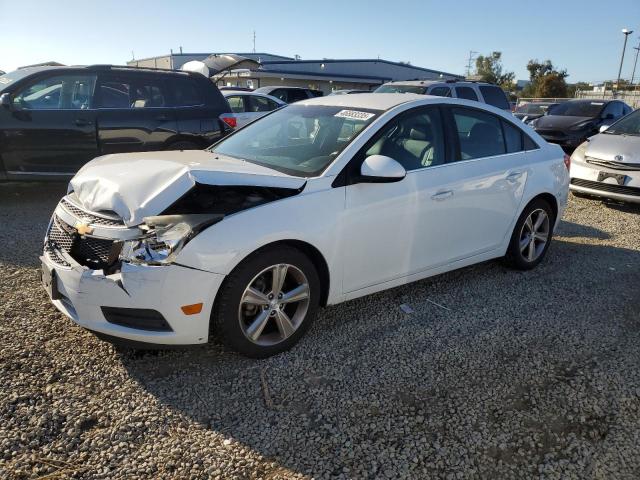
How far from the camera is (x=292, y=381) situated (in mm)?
2955

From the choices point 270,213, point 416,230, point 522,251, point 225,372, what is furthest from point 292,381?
point 522,251

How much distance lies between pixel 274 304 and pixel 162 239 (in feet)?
2.62

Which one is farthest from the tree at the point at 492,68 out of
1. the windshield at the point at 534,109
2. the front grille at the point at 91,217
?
the front grille at the point at 91,217

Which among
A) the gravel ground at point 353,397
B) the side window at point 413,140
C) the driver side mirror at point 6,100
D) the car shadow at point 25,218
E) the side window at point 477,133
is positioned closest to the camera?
the gravel ground at point 353,397

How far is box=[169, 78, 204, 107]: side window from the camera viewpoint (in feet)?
24.4

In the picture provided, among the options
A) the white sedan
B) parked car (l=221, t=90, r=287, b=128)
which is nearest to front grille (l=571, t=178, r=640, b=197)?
the white sedan

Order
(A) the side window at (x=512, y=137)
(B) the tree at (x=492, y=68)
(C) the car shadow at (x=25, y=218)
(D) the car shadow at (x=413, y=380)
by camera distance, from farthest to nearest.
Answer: (B) the tree at (x=492, y=68) → (C) the car shadow at (x=25, y=218) → (A) the side window at (x=512, y=137) → (D) the car shadow at (x=413, y=380)

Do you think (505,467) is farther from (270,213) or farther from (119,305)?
(119,305)

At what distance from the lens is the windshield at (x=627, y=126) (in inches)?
316

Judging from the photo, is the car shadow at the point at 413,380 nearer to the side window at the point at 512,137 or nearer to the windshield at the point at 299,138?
the windshield at the point at 299,138

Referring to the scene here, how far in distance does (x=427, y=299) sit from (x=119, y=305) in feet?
8.08

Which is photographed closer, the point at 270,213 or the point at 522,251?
→ the point at 270,213

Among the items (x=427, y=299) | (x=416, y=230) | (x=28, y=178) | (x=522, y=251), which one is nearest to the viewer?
(x=416, y=230)

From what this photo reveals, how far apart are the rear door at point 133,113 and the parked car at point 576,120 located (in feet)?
33.2
